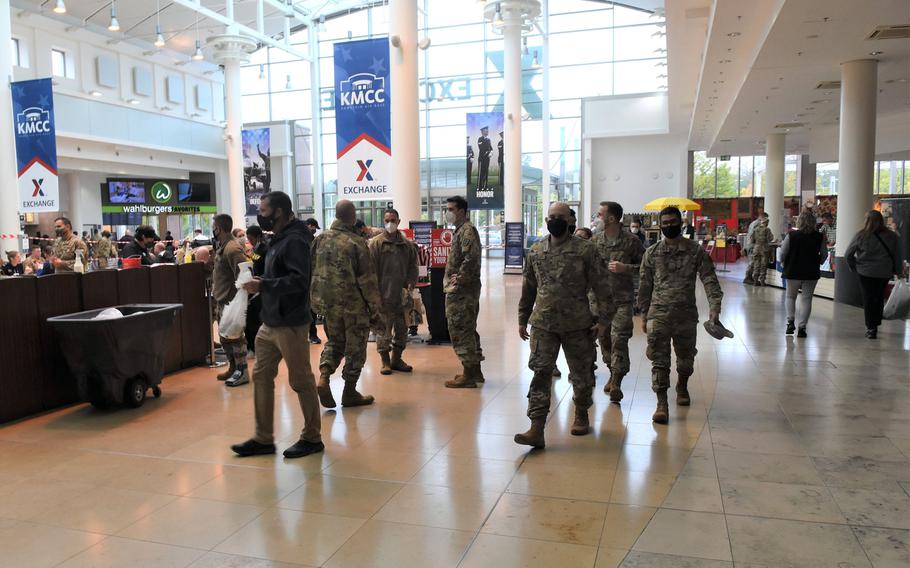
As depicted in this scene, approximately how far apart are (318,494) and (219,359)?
4.62 metres

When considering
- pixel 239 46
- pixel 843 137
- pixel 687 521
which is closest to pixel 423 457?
pixel 687 521

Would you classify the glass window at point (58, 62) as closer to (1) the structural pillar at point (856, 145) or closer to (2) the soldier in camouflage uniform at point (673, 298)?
(1) the structural pillar at point (856, 145)

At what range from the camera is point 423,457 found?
4508 mm

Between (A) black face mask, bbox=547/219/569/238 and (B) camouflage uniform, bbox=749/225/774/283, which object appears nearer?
(A) black face mask, bbox=547/219/569/238

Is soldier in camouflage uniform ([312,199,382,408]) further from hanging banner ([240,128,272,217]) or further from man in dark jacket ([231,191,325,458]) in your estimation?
hanging banner ([240,128,272,217])

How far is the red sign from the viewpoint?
9.10 metres

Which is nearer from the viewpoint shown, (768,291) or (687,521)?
(687,521)

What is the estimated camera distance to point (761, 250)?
16.0 meters

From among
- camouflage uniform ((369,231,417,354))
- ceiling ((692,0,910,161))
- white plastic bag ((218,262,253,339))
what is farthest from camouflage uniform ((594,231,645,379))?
ceiling ((692,0,910,161))

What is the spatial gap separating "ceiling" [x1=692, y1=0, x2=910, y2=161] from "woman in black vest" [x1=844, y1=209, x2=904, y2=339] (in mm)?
2812

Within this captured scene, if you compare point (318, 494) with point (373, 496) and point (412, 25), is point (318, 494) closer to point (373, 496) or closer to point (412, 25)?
point (373, 496)

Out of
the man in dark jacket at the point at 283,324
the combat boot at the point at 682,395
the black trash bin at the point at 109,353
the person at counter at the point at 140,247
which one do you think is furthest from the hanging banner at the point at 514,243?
the man in dark jacket at the point at 283,324

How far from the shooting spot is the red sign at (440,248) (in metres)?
9.10

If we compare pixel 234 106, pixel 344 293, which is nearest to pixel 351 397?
pixel 344 293
